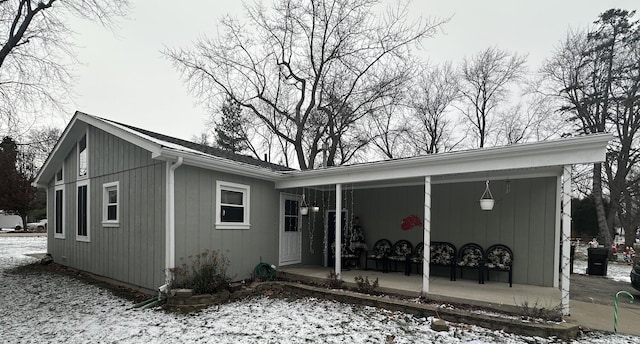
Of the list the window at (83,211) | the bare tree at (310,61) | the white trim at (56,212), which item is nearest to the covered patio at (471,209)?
the window at (83,211)

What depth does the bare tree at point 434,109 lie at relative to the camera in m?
19.4

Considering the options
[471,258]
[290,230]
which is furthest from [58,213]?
[471,258]

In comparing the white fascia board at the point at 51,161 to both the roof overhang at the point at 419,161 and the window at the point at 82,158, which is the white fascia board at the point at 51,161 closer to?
the roof overhang at the point at 419,161

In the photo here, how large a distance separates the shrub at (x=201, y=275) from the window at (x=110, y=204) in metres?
2.23

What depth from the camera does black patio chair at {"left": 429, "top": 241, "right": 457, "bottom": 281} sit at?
23.6 ft

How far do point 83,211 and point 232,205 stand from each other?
411 centimetres

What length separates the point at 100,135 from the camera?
7.91 m

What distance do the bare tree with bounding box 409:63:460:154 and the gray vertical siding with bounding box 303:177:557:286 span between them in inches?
448

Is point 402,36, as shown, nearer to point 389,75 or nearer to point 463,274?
point 389,75

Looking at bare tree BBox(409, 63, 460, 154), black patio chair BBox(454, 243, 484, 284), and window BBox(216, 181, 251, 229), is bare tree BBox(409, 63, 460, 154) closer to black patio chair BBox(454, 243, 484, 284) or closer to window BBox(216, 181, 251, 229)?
black patio chair BBox(454, 243, 484, 284)

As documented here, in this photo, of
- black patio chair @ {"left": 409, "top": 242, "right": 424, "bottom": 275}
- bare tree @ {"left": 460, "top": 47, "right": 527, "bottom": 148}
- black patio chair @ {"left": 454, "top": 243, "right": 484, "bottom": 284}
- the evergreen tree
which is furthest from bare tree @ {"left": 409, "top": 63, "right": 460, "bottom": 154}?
black patio chair @ {"left": 454, "top": 243, "right": 484, "bottom": 284}

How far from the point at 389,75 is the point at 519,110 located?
8.05 m

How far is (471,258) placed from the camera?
709 centimetres

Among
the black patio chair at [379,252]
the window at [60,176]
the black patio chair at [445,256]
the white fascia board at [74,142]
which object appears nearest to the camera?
the white fascia board at [74,142]
